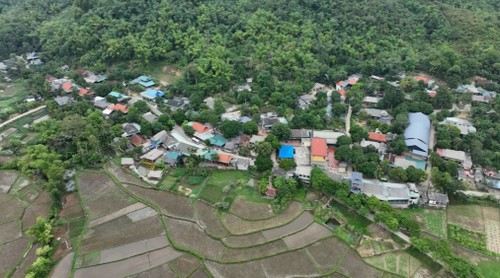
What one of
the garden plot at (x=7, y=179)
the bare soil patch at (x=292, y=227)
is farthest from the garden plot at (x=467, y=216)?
the garden plot at (x=7, y=179)

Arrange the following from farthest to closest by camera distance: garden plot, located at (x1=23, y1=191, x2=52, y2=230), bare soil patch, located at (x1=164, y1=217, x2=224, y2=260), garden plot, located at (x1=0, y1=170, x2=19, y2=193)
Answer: garden plot, located at (x1=0, y1=170, x2=19, y2=193)
garden plot, located at (x1=23, y1=191, x2=52, y2=230)
bare soil patch, located at (x1=164, y1=217, x2=224, y2=260)

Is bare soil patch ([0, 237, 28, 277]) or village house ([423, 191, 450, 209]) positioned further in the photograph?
village house ([423, 191, 450, 209])

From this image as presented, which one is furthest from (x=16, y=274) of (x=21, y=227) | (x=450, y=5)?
(x=450, y=5)

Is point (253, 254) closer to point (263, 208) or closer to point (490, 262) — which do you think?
point (263, 208)

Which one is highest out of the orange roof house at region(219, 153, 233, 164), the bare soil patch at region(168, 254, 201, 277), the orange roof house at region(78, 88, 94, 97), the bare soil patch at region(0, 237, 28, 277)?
the orange roof house at region(78, 88, 94, 97)

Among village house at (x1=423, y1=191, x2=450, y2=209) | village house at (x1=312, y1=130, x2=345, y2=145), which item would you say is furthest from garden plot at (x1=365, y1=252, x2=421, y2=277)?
village house at (x1=312, y1=130, x2=345, y2=145)

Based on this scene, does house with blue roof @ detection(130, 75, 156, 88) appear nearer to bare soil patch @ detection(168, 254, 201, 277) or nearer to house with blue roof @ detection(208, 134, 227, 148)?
house with blue roof @ detection(208, 134, 227, 148)
